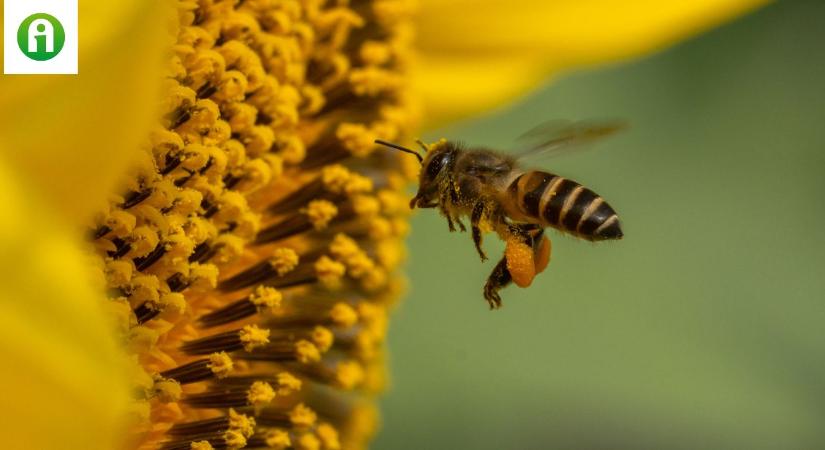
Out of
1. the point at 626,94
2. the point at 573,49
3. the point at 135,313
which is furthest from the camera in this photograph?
the point at 626,94

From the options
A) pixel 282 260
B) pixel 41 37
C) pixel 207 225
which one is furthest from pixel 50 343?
pixel 282 260

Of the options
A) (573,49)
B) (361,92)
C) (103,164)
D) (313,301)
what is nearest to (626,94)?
(573,49)

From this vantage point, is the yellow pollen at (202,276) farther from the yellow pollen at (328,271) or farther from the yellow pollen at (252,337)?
the yellow pollen at (328,271)

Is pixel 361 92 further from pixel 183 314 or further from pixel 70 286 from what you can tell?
pixel 70 286

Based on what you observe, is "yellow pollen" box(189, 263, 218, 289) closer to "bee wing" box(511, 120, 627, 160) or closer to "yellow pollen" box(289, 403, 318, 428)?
"yellow pollen" box(289, 403, 318, 428)

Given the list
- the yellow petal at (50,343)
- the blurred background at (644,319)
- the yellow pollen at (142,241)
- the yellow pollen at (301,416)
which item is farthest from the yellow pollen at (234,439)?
the blurred background at (644,319)

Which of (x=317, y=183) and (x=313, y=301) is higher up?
(x=317, y=183)

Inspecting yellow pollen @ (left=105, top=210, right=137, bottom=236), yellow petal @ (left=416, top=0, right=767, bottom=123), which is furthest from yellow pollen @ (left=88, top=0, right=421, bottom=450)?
yellow petal @ (left=416, top=0, right=767, bottom=123)

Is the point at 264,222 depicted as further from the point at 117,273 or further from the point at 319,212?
the point at 117,273
